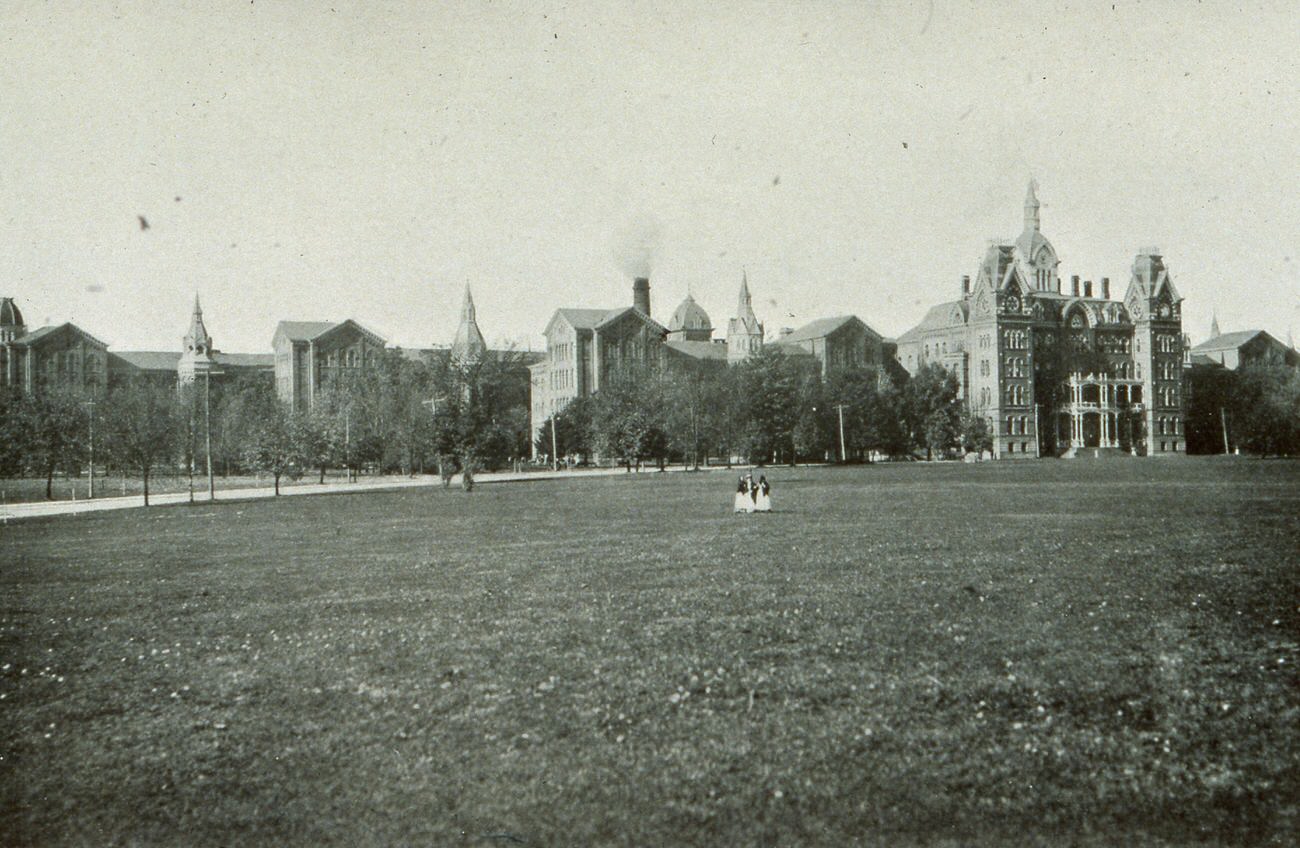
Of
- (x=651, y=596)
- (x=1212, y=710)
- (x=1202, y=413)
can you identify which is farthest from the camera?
(x=1202, y=413)

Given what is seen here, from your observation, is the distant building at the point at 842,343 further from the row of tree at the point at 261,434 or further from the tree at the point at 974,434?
the row of tree at the point at 261,434

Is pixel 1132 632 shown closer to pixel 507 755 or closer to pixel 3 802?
pixel 507 755

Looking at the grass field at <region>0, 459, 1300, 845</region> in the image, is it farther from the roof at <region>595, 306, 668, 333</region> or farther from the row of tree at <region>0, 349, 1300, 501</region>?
the roof at <region>595, 306, 668, 333</region>

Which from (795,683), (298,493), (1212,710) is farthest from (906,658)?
(298,493)

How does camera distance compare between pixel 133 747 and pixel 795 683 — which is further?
pixel 795 683

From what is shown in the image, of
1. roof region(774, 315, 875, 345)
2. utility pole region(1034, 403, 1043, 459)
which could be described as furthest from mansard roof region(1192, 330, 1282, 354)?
roof region(774, 315, 875, 345)

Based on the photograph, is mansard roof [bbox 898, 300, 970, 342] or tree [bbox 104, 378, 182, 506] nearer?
tree [bbox 104, 378, 182, 506]
